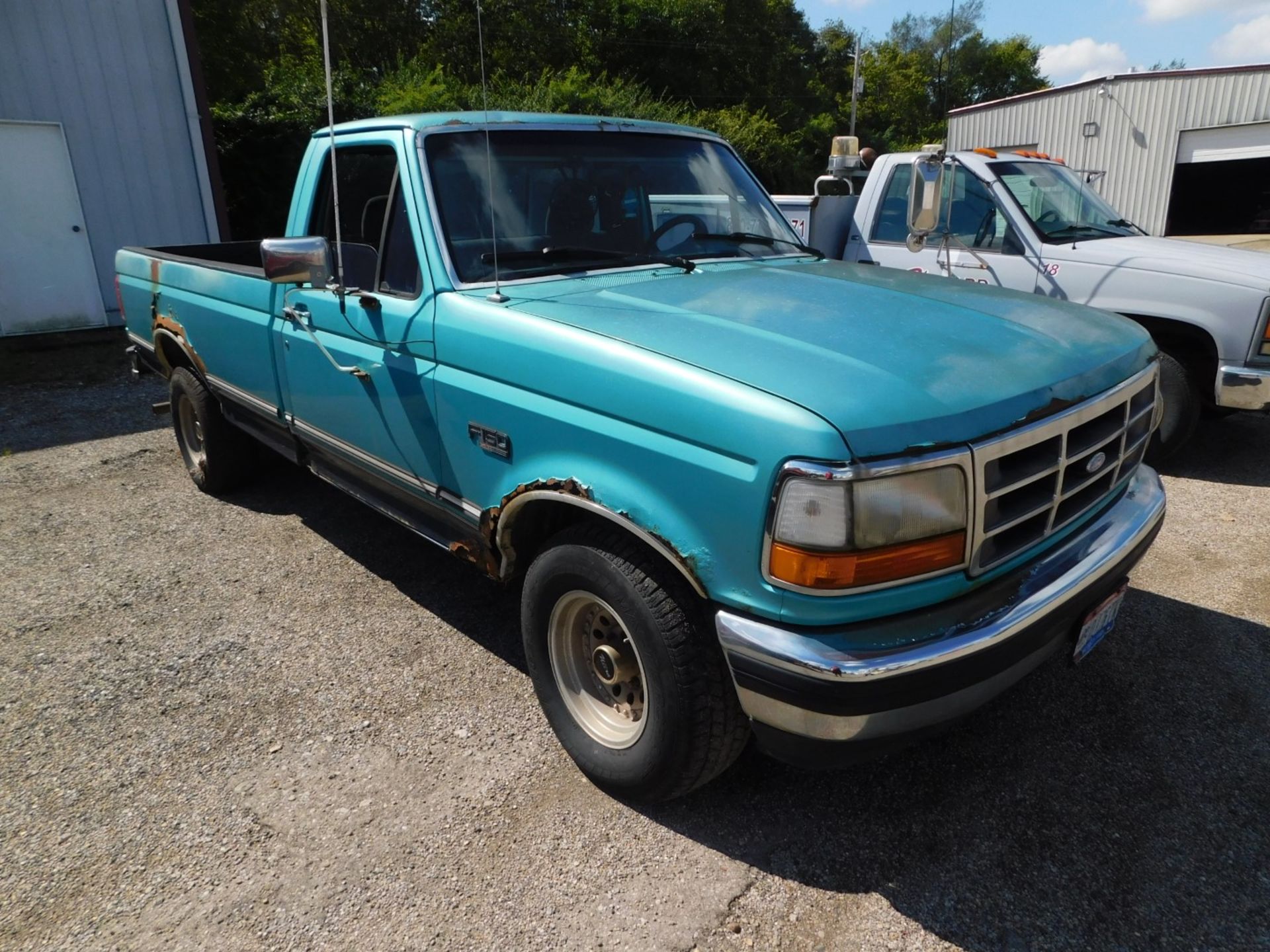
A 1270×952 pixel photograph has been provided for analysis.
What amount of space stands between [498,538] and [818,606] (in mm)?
1176

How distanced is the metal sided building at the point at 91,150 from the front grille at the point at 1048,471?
37.0ft

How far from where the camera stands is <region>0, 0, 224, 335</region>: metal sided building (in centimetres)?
959

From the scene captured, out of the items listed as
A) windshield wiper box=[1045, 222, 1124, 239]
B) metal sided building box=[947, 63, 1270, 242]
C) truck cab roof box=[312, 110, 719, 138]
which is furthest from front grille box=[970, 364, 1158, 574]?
metal sided building box=[947, 63, 1270, 242]

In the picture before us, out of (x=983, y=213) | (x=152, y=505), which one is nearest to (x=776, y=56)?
(x=983, y=213)

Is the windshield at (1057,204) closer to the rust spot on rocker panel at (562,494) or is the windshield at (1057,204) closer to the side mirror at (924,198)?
the side mirror at (924,198)

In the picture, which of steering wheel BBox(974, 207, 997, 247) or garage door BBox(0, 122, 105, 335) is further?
garage door BBox(0, 122, 105, 335)

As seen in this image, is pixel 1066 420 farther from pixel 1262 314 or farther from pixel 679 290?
pixel 1262 314

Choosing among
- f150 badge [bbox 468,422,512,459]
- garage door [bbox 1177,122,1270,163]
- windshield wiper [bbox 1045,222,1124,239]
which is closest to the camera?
f150 badge [bbox 468,422,512,459]

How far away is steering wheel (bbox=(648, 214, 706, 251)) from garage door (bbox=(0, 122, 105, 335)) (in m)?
9.64

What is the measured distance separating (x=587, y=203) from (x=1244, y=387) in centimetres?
430

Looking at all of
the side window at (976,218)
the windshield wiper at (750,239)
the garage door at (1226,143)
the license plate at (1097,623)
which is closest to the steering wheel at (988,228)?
the side window at (976,218)

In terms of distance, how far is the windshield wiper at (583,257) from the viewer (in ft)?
9.93

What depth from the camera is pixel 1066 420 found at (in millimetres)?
2322

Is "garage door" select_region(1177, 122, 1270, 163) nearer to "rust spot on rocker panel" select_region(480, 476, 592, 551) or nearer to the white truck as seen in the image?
the white truck
